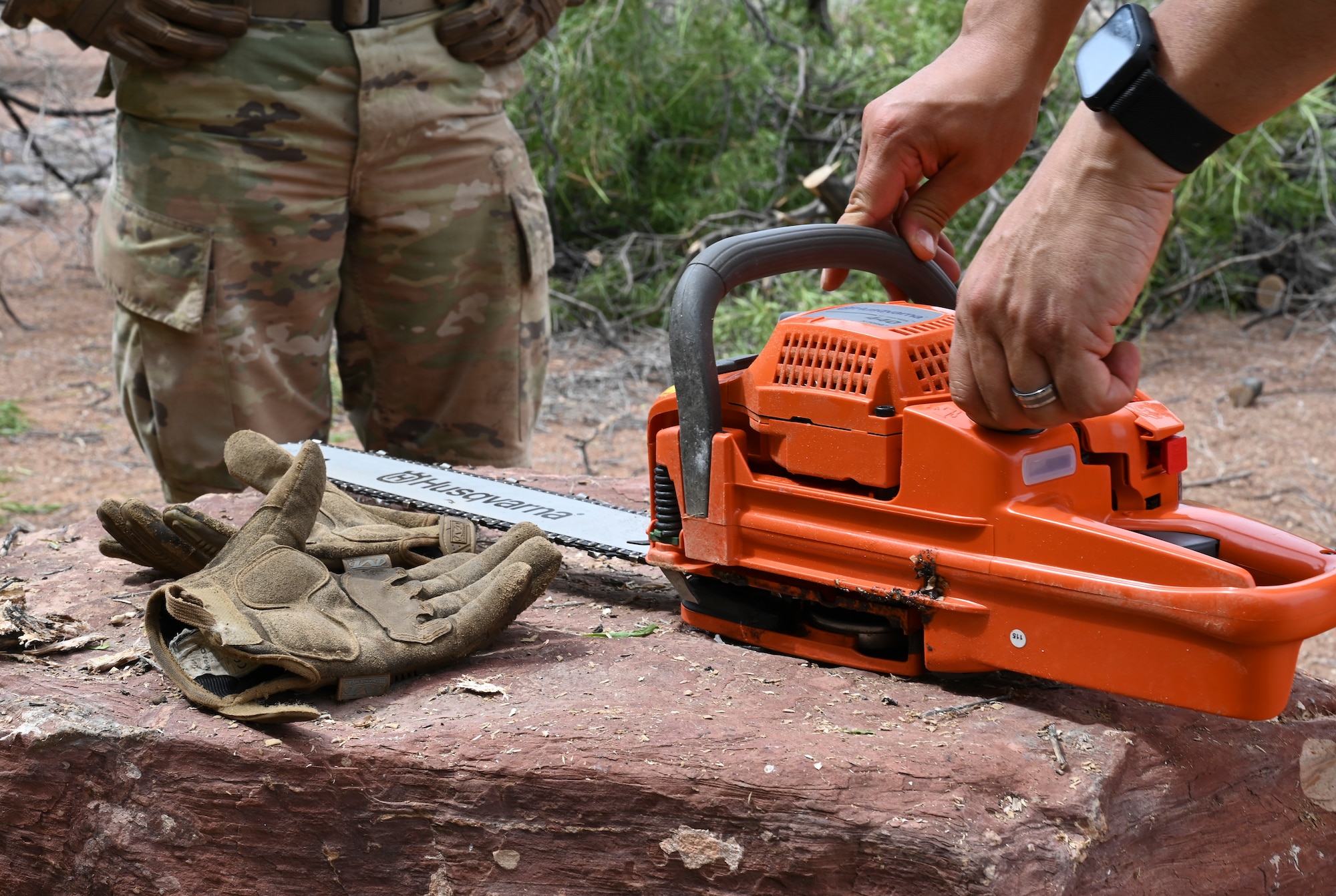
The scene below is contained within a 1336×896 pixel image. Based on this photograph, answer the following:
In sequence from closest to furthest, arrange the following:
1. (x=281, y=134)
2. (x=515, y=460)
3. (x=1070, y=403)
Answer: (x=1070, y=403), (x=281, y=134), (x=515, y=460)

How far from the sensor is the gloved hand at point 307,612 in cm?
159

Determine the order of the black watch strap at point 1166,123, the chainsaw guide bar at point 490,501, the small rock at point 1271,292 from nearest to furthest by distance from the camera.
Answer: the black watch strap at point 1166,123
the chainsaw guide bar at point 490,501
the small rock at point 1271,292

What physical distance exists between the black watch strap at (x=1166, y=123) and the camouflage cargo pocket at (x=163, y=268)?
220cm

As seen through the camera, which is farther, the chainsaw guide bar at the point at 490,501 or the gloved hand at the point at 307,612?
the chainsaw guide bar at the point at 490,501

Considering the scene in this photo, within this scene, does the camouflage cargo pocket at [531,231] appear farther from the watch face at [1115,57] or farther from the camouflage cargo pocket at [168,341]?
the watch face at [1115,57]

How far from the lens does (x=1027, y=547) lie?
4.98 ft

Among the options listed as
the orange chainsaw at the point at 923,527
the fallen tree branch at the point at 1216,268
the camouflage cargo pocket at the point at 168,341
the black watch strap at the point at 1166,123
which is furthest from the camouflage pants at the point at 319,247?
the fallen tree branch at the point at 1216,268

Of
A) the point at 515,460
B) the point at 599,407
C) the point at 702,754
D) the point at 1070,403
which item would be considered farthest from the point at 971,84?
the point at 599,407

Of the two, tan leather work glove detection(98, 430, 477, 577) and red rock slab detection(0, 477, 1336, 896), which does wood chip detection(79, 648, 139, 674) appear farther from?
tan leather work glove detection(98, 430, 477, 577)

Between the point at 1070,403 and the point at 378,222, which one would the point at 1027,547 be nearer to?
the point at 1070,403

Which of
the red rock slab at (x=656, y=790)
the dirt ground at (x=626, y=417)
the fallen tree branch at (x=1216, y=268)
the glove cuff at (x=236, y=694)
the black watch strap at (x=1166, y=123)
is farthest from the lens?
the fallen tree branch at (x=1216, y=268)

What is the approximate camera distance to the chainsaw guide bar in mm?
2162

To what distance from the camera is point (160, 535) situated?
1981 mm

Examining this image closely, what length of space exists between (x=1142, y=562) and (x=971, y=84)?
0.80m
